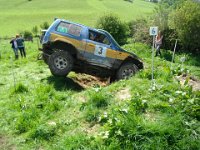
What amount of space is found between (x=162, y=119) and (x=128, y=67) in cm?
545

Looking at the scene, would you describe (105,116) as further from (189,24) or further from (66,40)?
(189,24)

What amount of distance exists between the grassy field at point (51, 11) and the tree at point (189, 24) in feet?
100

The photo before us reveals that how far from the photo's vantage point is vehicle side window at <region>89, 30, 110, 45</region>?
41.2 feet

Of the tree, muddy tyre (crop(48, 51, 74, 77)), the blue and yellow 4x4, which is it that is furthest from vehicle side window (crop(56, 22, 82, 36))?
the tree

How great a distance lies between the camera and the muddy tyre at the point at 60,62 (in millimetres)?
12125

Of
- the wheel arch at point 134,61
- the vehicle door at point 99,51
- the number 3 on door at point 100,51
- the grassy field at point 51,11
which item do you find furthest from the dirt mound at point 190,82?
the grassy field at point 51,11

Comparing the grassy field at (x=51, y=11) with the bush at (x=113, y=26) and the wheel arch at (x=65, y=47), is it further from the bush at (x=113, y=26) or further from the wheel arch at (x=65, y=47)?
the wheel arch at (x=65, y=47)

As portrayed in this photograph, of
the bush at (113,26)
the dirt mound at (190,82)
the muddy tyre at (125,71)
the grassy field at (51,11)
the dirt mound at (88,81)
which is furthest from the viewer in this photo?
the grassy field at (51,11)

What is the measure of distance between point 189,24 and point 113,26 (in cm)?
771

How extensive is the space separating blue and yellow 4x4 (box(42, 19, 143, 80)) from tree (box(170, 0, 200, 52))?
10737mm

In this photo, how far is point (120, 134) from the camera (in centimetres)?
709

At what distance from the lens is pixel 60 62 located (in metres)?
12.2

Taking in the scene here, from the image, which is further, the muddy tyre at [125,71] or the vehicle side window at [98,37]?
the muddy tyre at [125,71]

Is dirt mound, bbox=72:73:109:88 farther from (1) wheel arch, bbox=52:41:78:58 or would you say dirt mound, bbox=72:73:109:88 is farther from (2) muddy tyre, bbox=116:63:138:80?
(1) wheel arch, bbox=52:41:78:58
